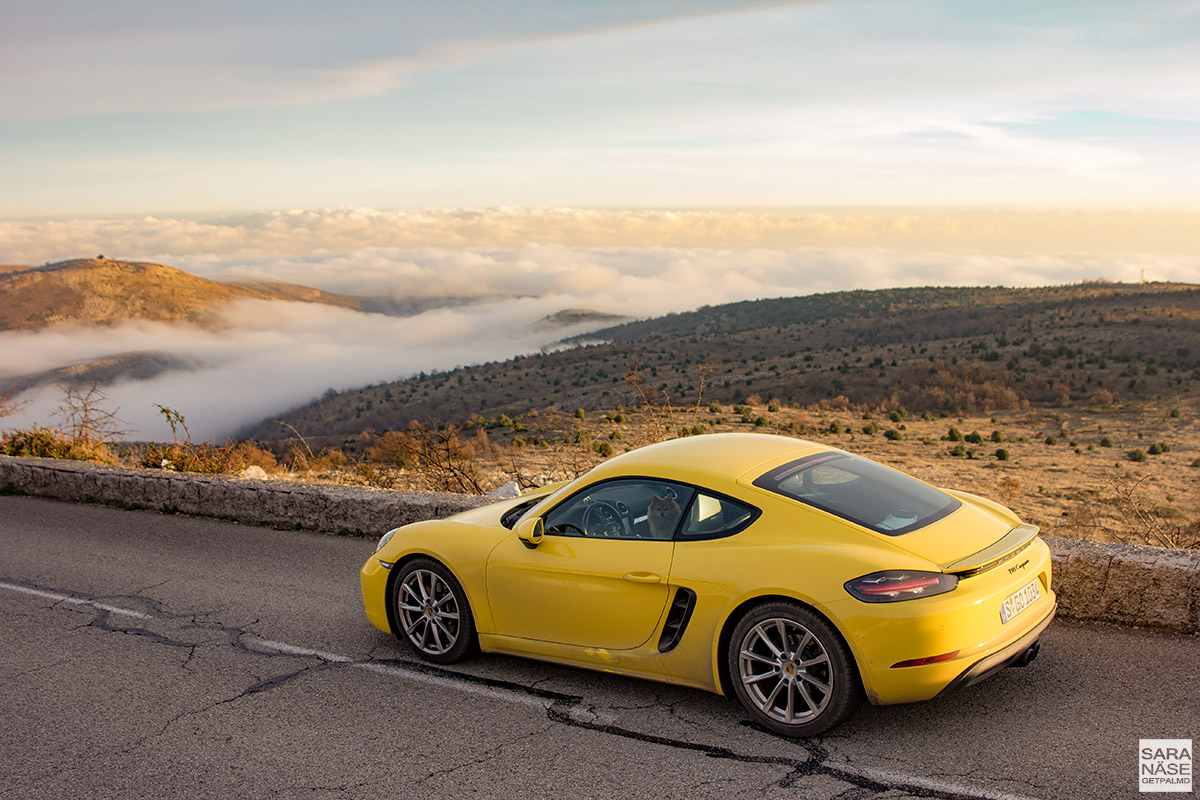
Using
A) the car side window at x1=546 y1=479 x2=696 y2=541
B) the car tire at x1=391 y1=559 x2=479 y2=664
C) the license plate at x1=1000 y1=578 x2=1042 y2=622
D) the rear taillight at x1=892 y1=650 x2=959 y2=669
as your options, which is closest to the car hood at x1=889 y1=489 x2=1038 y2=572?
the license plate at x1=1000 y1=578 x2=1042 y2=622

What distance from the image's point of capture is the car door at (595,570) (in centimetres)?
455

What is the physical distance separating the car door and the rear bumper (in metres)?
1.43

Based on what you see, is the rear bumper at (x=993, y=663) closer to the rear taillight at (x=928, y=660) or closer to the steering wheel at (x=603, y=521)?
the rear taillight at (x=928, y=660)

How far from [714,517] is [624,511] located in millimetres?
575

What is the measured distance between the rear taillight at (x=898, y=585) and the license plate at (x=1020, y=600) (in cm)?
35

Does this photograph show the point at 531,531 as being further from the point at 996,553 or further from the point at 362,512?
the point at 362,512

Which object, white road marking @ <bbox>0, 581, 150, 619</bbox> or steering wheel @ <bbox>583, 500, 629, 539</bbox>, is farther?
white road marking @ <bbox>0, 581, 150, 619</bbox>

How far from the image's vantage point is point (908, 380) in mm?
46344

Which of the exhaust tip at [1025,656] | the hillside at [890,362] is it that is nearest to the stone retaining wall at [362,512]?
the exhaust tip at [1025,656]

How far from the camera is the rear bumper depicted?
12.8ft

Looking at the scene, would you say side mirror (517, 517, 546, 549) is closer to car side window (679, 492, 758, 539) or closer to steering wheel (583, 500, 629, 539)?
steering wheel (583, 500, 629, 539)

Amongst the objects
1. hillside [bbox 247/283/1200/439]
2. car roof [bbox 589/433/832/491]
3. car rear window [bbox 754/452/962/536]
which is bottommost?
hillside [bbox 247/283/1200/439]

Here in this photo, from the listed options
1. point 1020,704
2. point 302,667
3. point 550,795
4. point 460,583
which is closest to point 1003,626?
point 1020,704

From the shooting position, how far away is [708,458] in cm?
477
